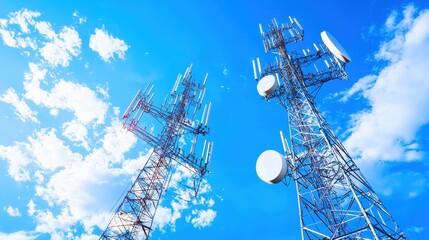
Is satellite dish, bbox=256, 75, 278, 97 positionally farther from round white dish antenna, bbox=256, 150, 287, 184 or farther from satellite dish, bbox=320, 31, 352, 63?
round white dish antenna, bbox=256, 150, 287, 184

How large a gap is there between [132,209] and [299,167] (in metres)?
8.75

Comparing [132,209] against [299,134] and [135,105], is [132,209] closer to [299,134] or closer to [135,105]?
[135,105]

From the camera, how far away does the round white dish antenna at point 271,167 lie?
10.9 m

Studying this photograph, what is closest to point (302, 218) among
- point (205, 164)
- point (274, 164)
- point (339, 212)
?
point (339, 212)

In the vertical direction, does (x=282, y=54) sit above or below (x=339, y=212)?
above

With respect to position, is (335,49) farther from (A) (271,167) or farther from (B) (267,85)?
(A) (271,167)

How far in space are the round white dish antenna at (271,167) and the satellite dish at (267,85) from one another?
407cm

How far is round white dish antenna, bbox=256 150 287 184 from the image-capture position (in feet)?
35.7

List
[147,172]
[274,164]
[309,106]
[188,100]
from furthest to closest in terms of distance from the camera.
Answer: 1. [188,100]
2. [147,172]
3. [309,106]
4. [274,164]

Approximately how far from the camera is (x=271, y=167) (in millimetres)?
11234

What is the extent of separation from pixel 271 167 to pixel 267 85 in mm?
5181

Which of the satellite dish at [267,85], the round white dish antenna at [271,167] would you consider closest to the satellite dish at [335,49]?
the satellite dish at [267,85]

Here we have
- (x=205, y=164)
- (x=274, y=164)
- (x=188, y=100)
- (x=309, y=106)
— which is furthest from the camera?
(x=188, y=100)

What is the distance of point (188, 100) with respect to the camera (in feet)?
65.8
